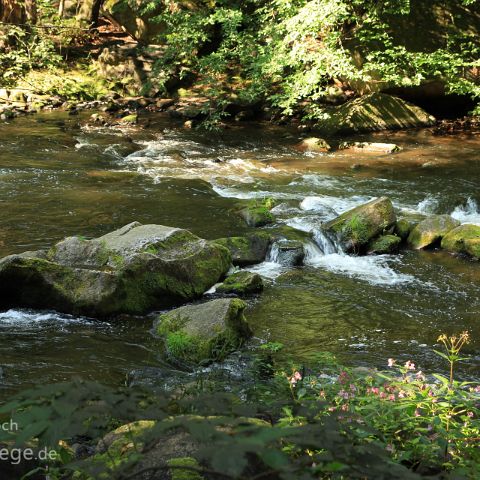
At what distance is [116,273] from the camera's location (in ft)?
21.7

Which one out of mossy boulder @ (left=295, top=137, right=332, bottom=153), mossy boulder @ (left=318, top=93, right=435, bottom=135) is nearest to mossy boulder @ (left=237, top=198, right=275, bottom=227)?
mossy boulder @ (left=295, top=137, right=332, bottom=153)

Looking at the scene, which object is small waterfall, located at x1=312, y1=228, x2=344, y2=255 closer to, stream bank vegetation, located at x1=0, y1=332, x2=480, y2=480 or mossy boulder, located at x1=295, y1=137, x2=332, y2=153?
stream bank vegetation, located at x1=0, y1=332, x2=480, y2=480

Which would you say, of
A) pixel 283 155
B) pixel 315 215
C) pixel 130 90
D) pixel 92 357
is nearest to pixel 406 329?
pixel 92 357

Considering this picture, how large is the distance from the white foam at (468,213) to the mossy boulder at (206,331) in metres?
5.84

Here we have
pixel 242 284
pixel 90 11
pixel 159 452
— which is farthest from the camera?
pixel 90 11

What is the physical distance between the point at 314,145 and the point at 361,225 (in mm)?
6402

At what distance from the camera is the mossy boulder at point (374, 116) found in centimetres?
1658

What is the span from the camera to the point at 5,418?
13.3 feet

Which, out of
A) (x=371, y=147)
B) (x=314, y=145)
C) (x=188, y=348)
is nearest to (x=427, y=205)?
(x=371, y=147)

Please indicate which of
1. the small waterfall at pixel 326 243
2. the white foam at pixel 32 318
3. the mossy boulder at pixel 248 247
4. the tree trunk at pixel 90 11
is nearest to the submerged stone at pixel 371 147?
the small waterfall at pixel 326 243

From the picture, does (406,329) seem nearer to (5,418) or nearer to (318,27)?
(5,418)

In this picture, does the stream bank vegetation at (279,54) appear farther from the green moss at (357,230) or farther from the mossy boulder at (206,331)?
the mossy boulder at (206,331)

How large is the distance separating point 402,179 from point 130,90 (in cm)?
1178

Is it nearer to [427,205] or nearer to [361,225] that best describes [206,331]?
[361,225]
